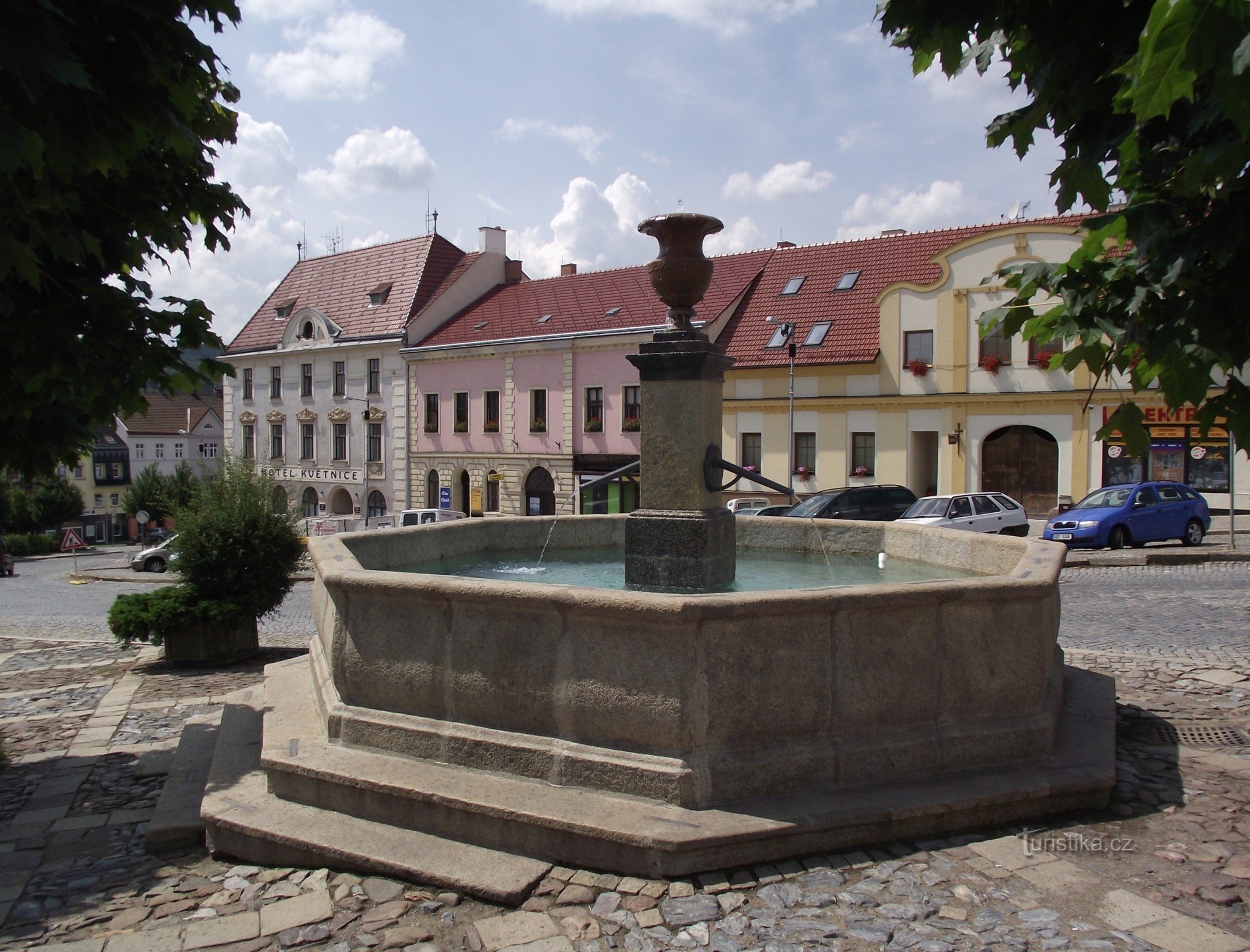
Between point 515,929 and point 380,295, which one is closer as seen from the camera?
point 515,929

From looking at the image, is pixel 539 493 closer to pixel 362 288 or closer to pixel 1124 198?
pixel 362 288

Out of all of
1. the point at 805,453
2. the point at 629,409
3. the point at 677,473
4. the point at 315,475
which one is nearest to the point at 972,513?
the point at 805,453

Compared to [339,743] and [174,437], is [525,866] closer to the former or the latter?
[339,743]

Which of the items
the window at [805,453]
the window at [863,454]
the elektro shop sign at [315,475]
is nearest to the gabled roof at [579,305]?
the window at [805,453]

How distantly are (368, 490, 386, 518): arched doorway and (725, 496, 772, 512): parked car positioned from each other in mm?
20310

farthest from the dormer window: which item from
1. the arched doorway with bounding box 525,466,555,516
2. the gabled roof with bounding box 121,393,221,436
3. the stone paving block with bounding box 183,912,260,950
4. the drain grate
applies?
the stone paving block with bounding box 183,912,260,950

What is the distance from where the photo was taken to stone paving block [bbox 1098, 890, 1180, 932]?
Result: 372 cm

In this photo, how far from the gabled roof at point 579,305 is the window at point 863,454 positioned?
6.80 m

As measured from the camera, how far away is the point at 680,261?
294 inches

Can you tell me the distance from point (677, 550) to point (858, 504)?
49.8ft

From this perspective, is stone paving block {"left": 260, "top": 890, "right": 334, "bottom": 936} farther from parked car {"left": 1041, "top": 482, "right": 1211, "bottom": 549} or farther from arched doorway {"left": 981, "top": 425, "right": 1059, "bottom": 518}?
arched doorway {"left": 981, "top": 425, "right": 1059, "bottom": 518}

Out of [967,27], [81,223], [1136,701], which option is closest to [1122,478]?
[1136,701]

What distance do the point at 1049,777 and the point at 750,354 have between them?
88.4 ft

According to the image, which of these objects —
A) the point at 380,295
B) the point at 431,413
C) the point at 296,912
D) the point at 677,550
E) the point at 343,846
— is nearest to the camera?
the point at 296,912
